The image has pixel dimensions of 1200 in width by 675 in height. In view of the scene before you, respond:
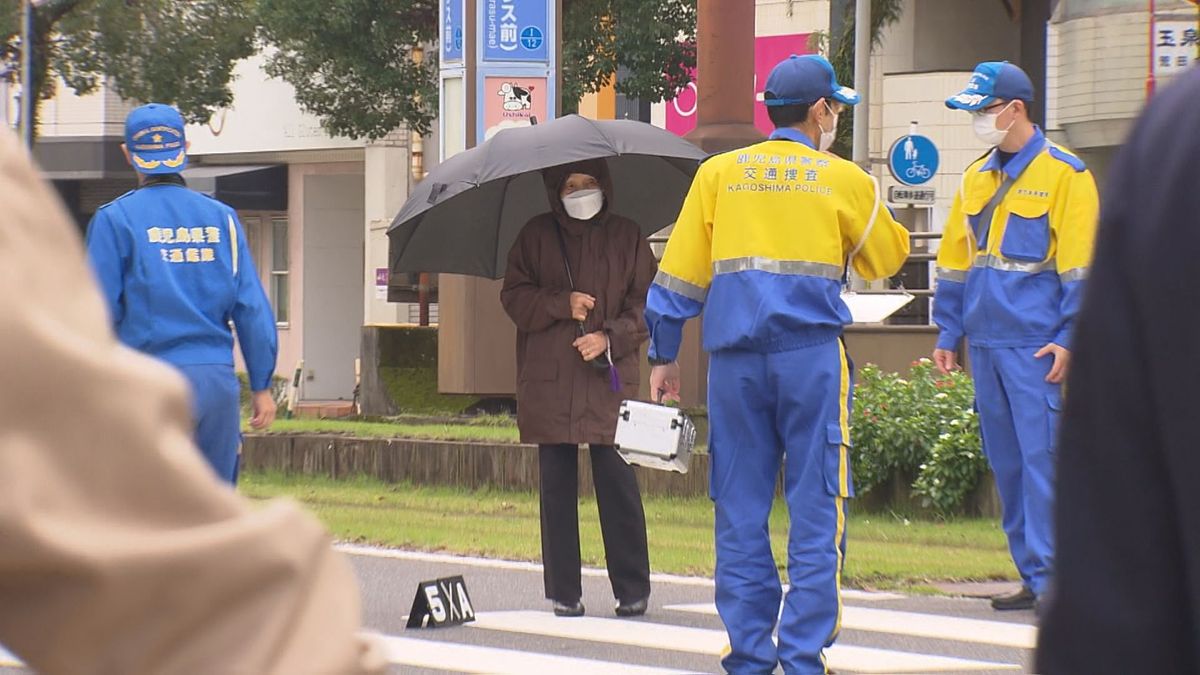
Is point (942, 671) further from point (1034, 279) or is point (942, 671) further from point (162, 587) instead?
point (162, 587)

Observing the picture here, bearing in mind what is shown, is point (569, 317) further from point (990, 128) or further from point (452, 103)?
point (452, 103)

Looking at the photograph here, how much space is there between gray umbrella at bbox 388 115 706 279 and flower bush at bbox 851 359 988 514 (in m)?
2.87

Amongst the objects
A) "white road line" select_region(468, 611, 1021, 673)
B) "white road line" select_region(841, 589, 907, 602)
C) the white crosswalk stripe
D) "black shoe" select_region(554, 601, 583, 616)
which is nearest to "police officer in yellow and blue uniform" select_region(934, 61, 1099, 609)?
the white crosswalk stripe

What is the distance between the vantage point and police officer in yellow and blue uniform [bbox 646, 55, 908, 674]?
6.53 meters

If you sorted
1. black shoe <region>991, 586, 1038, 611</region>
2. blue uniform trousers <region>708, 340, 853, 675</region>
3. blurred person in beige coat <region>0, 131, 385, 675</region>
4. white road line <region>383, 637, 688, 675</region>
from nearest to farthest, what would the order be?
blurred person in beige coat <region>0, 131, 385, 675</region> → blue uniform trousers <region>708, 340, 853, 675</region> → white road line <region>383, 637, 688, 675</region> → black shoe <region>991, 586, 1038, 611</region>

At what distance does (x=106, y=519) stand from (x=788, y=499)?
17.7ft

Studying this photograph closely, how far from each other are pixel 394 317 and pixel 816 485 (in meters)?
33.5

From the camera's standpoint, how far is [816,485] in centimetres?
655

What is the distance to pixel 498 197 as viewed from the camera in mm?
9602

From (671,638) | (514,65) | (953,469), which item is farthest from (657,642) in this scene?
(514,65)

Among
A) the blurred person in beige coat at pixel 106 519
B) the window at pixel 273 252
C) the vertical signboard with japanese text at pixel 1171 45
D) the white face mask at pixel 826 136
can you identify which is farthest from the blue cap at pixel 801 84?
the window at pixel 273 252

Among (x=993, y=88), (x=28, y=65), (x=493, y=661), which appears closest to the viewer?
(x=493, y=661)

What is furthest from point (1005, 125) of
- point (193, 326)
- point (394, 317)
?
point (394, 317)

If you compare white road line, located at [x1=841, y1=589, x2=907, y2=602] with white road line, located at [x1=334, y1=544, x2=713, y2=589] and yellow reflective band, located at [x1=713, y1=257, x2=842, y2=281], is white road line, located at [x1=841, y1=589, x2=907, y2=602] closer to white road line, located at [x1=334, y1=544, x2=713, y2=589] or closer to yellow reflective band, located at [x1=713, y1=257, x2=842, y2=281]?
white road line, located at [x1=334, y1=544, x2=713, y2=589]
